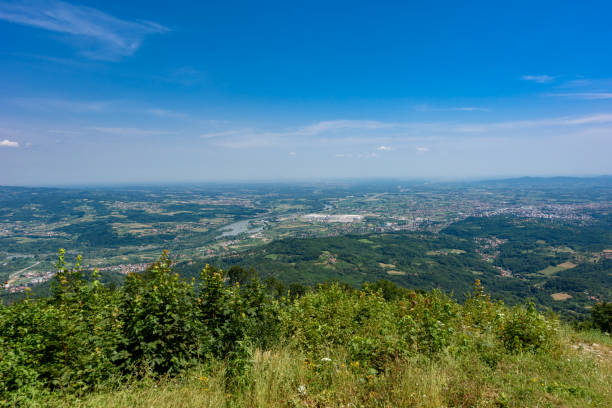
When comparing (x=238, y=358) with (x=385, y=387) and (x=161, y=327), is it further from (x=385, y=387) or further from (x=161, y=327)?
(x=385, y=387)

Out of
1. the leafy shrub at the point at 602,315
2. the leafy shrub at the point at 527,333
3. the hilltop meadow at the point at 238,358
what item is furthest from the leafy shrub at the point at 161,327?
the leafy shrub at the point at 602,315

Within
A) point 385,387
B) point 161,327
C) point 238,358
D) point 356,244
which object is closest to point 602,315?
point 385,387

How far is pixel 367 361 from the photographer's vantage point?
15.0 ft

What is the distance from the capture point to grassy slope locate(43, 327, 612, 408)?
3.54 m

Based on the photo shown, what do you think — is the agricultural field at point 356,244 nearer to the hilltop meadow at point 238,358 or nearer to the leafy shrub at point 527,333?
the leafy shrub at point 527,333


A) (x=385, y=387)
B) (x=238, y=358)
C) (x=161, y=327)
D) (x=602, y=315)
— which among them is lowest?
(x=602, y=315)

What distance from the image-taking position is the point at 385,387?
3.84 meters

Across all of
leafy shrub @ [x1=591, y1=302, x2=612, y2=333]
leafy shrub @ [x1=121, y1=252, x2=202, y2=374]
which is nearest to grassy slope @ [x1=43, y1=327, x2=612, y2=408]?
leafy shrub @ [x1=121, y1=252, x2=202, y2=374]

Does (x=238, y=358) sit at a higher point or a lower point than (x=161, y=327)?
lower

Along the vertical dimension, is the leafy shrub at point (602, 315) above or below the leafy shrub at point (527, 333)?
below

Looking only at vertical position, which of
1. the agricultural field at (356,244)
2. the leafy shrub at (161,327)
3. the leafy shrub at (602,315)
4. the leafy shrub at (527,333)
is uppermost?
the leafy shrub at (161,327)

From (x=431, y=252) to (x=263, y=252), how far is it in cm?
7044

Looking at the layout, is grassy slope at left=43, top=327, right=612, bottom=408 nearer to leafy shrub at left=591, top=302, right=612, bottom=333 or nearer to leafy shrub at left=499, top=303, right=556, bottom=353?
leafy shrub at left=499, top=303, right=556, bottom=353

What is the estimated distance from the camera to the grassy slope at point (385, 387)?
11.6 feet
